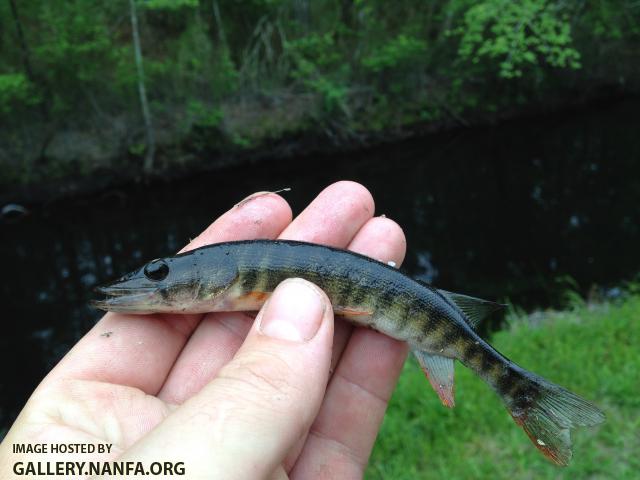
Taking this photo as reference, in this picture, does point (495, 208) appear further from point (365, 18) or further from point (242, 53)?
point (242, 53)

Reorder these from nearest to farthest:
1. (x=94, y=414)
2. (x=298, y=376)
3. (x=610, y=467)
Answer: (x=298, y=376) < (x=94, y=414) < (x=610, y=467)

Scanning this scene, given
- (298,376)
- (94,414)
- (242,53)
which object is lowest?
(242,53)

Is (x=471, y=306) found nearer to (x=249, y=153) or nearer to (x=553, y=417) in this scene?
(x=553, y=417)

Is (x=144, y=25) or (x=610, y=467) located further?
(x=144, y=25)

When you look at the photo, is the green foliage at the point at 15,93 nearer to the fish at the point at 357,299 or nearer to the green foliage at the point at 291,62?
the green foliage at the point at 291,62

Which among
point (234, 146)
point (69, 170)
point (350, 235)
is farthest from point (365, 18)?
point (350, 235)

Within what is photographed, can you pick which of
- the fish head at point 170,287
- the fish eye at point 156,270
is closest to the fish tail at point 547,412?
the fish head at point 170,287

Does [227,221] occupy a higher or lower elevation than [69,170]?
higher

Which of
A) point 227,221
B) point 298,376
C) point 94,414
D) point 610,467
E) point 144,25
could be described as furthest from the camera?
point 144,25
